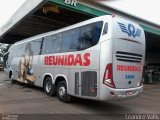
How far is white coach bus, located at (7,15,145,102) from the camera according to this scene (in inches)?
299

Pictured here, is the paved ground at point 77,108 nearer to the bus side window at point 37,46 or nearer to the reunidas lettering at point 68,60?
the reunidas lettering at point 68,60

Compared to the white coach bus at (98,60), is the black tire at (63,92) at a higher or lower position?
lower

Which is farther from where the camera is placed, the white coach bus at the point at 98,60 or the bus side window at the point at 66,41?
the bus side window at the point at 66,41

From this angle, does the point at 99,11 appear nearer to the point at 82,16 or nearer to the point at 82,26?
the point at 82,16

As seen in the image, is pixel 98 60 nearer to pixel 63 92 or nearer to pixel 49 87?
pixel 63 92

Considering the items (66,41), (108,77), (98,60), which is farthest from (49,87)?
(108,77)

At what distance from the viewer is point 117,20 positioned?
26.3ft

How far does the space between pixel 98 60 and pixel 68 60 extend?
1.98m

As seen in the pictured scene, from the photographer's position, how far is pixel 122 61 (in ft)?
26.0

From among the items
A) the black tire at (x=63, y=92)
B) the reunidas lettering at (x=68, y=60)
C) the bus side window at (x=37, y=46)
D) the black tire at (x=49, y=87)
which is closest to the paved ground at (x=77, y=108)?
the black tire at (x=63, y=92)

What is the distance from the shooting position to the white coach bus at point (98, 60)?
7.59 m

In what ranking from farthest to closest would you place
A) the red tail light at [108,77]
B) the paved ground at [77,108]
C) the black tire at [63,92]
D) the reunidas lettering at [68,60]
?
the black tire at [63,92] → the reunidas lettering at [68,60] → the paved ground at [77,108] → the red tail light at [108,77]

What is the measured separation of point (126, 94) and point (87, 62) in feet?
5.64

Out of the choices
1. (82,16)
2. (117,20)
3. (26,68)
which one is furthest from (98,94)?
(82,16)
